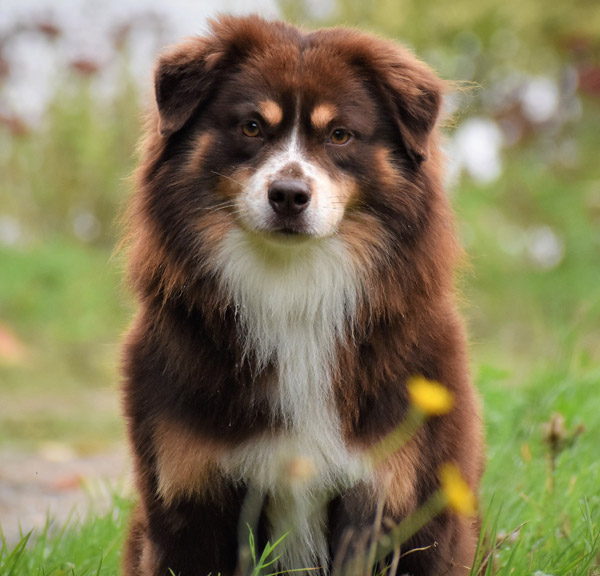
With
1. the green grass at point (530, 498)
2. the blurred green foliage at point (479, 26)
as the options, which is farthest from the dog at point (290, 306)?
the blurred green foliage at point (479, 26)

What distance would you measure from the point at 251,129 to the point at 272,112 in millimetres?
104

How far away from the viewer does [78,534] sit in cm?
389

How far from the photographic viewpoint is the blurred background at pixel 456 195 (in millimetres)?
7395

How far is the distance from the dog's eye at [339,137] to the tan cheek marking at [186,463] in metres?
1.13

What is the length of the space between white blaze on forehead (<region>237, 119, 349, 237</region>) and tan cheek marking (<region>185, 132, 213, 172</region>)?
218 mm

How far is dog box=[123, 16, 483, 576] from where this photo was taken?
2961mm

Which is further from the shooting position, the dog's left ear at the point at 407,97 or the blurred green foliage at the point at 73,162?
the blurred green foliage at the point at 73,162

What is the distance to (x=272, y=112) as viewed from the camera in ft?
10.1

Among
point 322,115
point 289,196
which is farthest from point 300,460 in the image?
point 322,115

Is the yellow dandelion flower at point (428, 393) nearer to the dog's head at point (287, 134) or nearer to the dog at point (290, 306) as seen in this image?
the dog at point (290, 306)

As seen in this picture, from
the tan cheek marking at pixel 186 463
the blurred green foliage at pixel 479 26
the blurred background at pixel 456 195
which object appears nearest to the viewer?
the tan cheek marking at pixel 186 463

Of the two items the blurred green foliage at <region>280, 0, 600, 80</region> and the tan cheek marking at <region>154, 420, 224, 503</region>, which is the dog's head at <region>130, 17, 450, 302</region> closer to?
the tan cheek marking at <region>154, 420, 224, 503</region>

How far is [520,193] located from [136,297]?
1176cm

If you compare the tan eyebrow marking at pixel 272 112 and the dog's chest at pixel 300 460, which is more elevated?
the tan eyebrow marking at pixel 272 112
